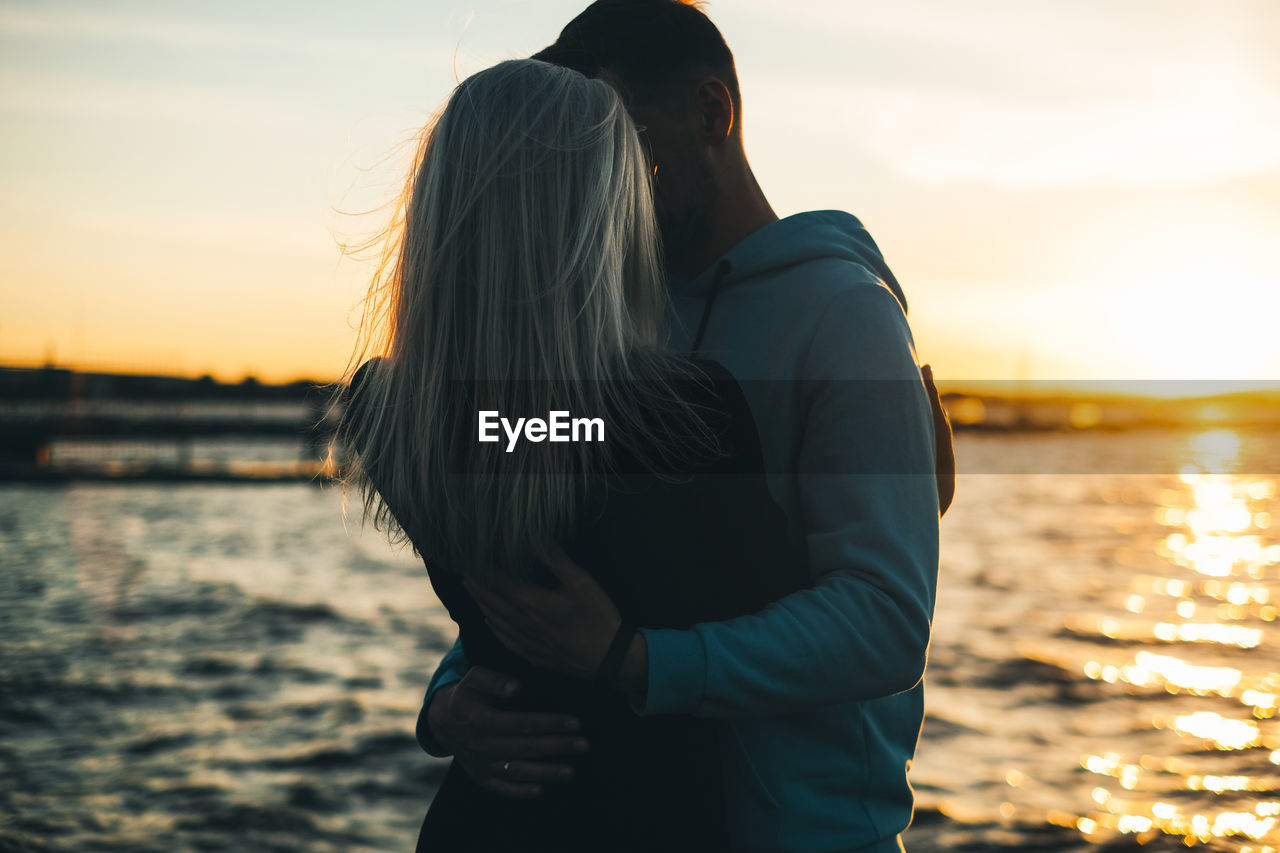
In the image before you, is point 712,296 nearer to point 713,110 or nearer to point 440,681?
point 713,110

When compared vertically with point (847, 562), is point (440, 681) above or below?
below

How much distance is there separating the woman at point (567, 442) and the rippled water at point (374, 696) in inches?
194

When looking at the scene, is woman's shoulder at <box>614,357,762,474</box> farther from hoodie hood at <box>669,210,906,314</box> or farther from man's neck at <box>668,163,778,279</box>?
man's neck at <box>668,163,778,279</box>

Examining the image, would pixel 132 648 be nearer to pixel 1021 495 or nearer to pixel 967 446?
pixel 1021 495

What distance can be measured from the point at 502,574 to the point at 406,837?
5.09 metres

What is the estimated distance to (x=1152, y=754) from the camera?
744 centimetres

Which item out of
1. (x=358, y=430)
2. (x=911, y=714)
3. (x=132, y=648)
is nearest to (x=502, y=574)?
(x=358, y=430)

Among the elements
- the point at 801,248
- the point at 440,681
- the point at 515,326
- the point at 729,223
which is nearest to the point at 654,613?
the point at 515,326

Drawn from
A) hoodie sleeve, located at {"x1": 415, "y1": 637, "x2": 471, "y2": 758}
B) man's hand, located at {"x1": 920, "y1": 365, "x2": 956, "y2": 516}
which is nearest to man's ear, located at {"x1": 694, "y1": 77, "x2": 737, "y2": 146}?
man's hand, located at {"x1": 920, "y1": 365, "x2": 956, "y2": 516}

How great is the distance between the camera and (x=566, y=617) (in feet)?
4.31

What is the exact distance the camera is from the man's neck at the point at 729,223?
203cm

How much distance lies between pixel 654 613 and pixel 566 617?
5.6 inches

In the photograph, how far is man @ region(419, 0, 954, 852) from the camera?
1.32 m

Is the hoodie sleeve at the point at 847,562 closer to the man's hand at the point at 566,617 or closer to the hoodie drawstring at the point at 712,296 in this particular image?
the man's hand at the point at 566,617
